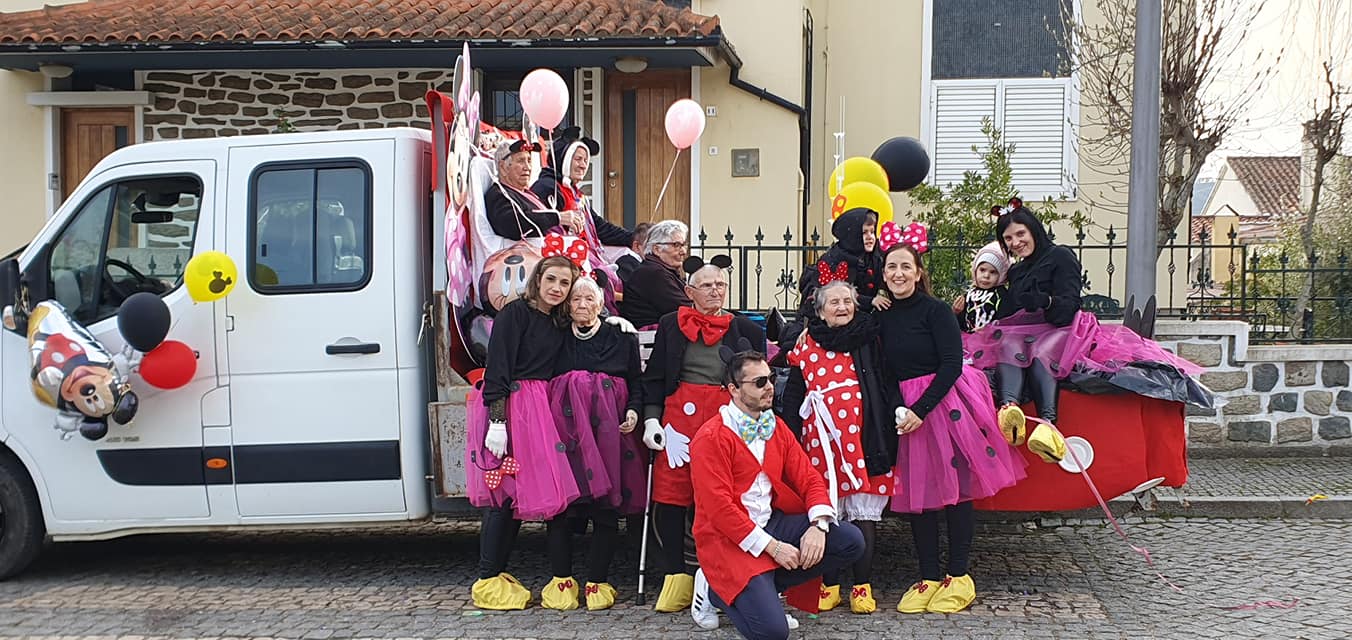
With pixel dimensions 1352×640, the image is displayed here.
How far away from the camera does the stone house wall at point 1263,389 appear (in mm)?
8719

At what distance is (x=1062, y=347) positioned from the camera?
18.5ft

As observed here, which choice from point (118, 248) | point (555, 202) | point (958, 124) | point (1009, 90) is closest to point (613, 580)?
point (555, 202)

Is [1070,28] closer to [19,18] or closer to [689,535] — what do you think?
[689,535]

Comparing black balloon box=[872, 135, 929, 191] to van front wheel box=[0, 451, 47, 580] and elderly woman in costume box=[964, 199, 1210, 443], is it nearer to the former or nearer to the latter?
elderly woman in costume box=[964, 199, 1210, 443]

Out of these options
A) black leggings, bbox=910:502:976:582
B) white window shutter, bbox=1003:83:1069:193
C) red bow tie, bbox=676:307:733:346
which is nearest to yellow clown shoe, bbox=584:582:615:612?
red bow tie, bbox=676:307:733:346

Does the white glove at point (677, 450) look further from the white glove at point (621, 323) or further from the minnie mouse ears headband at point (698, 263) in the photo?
the minnie mouse ears headband at point (698, 263)

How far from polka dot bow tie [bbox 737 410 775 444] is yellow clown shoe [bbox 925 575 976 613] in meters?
1.28

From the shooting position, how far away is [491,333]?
5.60 metres

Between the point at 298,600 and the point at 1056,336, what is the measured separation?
395 cm

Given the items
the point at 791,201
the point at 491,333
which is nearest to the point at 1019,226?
the point at 491,333

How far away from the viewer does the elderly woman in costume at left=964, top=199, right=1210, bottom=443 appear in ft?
18.1

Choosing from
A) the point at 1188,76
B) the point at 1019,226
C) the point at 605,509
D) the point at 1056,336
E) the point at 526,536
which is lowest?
the point at 526,536

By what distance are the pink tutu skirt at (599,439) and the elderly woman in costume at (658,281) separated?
550mm

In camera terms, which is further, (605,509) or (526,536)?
(526,536)
